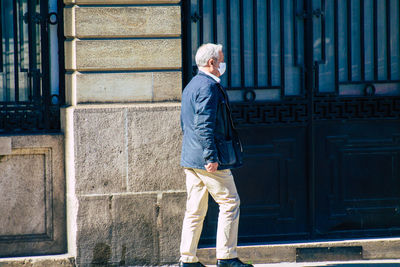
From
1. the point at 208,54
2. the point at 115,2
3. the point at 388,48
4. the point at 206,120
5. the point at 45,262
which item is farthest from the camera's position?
the point at 388,48

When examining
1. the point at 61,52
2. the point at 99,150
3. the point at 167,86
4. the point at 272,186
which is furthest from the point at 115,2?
the point at 272,186

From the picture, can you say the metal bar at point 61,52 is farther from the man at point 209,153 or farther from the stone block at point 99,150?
the man at point 209,153

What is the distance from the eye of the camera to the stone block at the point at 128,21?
6.21 metres

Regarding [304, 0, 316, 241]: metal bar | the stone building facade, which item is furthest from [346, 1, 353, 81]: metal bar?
the stone building facade

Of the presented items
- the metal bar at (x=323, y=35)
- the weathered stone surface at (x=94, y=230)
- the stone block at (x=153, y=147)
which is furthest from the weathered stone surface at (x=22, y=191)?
the metal bar at (x=323, y=35)

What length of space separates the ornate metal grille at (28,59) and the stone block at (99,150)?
0.50 m

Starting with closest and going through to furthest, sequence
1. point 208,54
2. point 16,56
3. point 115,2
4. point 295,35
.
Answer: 1. point 208,54
2. point 115,2
3. point 16,56
4. point 295,35

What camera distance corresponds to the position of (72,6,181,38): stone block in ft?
20.4

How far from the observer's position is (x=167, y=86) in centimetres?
636

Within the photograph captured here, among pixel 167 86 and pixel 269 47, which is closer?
pixel 167 86

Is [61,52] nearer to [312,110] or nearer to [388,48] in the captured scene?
[312,110]

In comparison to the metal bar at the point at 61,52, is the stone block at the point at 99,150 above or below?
below

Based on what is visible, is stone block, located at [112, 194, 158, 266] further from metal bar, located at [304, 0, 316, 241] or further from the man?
metal bar, located at [304, 0, 316, 241]

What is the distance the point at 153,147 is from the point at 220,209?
3.37ft
